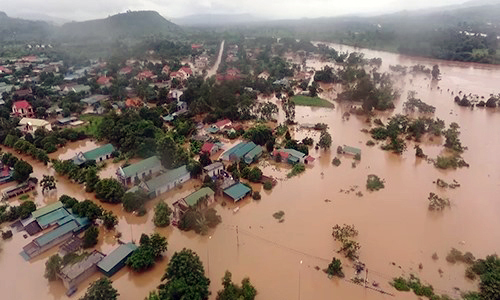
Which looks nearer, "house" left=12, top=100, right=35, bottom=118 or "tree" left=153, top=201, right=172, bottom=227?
"tree" left=153, top=201, right=172, bottom=227

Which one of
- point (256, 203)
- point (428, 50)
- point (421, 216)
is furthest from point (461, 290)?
point (428, 50)

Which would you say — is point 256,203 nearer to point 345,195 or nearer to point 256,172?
point 256,172

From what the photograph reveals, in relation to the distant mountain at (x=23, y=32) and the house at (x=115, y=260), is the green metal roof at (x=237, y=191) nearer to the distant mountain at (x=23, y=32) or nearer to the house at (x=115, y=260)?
the house at (x=115, y=260)

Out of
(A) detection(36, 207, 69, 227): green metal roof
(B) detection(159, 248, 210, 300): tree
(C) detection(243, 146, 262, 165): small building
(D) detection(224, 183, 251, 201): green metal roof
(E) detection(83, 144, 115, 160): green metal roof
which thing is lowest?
(C) detection(243, 146, 262, 165): small building

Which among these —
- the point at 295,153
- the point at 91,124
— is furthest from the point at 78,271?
the point at 91,124

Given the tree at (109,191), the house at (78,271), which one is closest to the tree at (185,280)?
the house at (78,271)

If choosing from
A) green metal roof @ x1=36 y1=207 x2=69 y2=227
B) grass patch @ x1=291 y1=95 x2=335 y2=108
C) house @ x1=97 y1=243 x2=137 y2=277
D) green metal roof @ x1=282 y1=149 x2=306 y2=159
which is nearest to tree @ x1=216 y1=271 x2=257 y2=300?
house @ x1=97 y1=243 x2=137 y2=277

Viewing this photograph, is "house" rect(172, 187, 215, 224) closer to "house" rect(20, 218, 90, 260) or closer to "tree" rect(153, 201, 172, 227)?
"tree" rect(153, 201, 172, 227)
